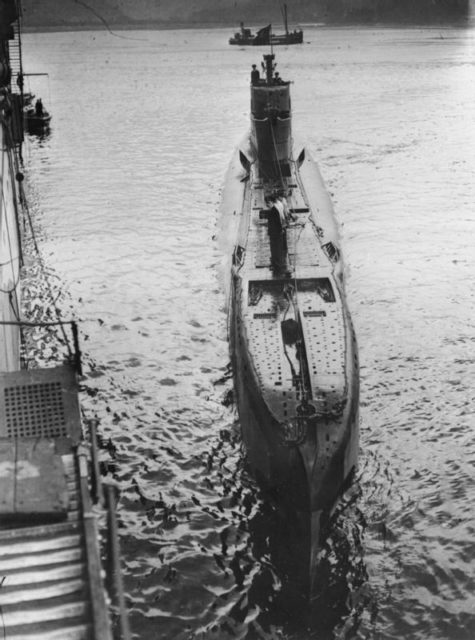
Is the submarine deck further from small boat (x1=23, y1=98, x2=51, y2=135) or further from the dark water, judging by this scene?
small boat (x1=23, y1=98, x2=51, y2=135)

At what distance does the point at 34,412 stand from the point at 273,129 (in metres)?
A: 24.6

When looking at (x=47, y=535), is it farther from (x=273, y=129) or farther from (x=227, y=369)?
(x=273, y=129)

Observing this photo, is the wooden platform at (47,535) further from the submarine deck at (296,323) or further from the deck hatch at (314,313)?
the deck hatch at (314,313)

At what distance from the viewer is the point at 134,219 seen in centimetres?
3853

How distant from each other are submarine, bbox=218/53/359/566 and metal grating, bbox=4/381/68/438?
4.64 m

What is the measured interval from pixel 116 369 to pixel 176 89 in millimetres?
66672

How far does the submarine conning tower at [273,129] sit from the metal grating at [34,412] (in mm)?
21959

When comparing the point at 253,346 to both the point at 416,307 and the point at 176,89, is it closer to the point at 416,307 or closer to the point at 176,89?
the point at 416,307

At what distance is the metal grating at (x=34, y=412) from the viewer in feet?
42.5

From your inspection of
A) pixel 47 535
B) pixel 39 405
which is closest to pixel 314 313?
pixel 39 405

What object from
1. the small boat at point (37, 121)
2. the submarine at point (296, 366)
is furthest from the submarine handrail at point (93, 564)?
the small boat at point (37, 121)

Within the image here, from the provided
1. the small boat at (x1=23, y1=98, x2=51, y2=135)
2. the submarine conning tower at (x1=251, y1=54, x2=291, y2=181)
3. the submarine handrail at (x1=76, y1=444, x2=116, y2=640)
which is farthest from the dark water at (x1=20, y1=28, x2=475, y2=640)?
the submarine handrail at (x1=76, y1=444, x2=116, y2=640)

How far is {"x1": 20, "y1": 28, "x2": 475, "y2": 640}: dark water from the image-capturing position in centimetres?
1425

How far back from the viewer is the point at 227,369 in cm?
2297
